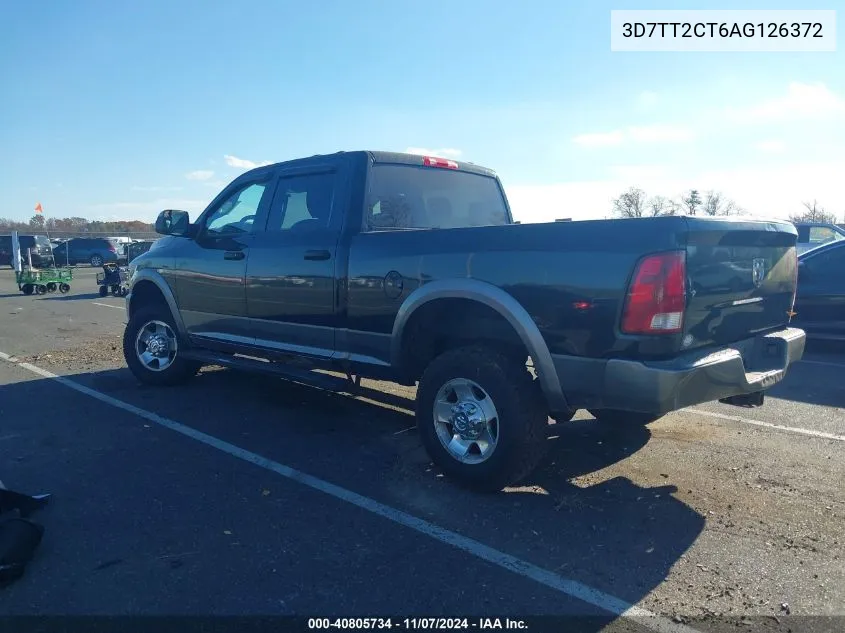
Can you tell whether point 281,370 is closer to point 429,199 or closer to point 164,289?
point 429,199

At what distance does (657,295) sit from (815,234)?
11970mm

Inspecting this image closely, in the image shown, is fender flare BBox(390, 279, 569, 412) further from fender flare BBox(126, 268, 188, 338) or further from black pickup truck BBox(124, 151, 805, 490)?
fender flare BBox(126, 268, 188, 338)

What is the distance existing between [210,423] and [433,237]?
2628mm

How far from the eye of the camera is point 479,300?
3.88m

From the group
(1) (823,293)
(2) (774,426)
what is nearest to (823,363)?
(1) (823,293)

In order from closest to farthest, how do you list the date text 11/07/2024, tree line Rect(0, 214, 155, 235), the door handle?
the date text 11/07/2024, the door handle, tree line Rect(0, 214, 155, 235)

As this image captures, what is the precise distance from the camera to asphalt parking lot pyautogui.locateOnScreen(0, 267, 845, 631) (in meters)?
2.89

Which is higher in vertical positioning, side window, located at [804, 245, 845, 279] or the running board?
side window, located at [804, 245, 845, 279]

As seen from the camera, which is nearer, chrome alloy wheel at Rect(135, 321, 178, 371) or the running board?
the running board

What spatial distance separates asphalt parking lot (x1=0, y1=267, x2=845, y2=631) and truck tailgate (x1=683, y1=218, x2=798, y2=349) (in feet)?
3.35

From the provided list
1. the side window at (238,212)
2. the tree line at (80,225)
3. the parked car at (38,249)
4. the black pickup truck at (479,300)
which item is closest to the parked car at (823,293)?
the black pickup truck at (479,300)

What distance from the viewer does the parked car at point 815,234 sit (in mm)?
12656

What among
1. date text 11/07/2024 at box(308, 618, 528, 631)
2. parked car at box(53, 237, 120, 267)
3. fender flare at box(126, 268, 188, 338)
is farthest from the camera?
parked car at box(53, 237, 120, 267)

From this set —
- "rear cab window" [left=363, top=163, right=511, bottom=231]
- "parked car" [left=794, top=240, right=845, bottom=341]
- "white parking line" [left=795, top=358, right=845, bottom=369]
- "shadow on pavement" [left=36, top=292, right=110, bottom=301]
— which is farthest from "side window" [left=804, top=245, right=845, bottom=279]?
"shadow on pavement" [left=36, top=292, right=110, bottom=301]
